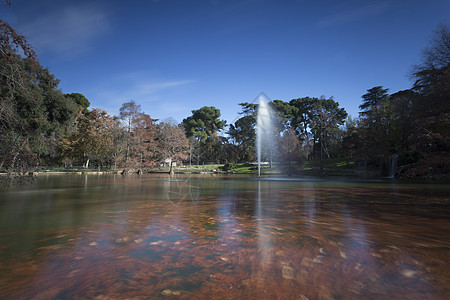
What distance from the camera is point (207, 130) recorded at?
6378 centimetres

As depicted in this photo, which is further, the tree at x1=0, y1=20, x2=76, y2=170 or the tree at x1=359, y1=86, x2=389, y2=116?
the tree at x1=359, y1=86, x2=389, y2=116

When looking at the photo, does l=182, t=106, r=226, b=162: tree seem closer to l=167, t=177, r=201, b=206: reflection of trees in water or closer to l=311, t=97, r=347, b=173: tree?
l=311, t=97, r=347, b=173: tree

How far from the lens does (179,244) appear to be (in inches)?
113

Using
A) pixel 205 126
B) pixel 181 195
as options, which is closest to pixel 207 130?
pixel 205 126

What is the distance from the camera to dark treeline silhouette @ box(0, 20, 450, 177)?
7562 mm

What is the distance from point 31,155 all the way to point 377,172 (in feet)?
93.6

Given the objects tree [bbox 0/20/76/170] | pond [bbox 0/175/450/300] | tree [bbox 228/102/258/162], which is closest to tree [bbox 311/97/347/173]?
tree [bbox 228/102/258/162]

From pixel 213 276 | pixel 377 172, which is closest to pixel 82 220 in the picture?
pixel 213 276

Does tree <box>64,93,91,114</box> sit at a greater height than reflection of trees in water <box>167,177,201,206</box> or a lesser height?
greater

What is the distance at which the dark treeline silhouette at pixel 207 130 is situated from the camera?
7.56 meters

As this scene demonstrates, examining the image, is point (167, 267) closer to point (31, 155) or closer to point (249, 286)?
point (249, 286)

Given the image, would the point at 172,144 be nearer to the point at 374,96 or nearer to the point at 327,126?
the point at 327,126

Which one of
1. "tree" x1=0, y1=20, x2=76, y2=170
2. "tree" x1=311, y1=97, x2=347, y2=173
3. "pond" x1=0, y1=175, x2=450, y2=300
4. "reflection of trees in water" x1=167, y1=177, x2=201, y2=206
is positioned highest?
"tree" x1=311, y1=97, x2=347, y2=173

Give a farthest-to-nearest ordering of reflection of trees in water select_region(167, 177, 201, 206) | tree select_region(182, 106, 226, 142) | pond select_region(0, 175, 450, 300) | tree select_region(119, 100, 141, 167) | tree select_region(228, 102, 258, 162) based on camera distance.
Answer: tree select_region(182, 106, 226, 142) → tree select_region(228, 102, 258, 162) → tree select_region(119, 100, 141, 167) → reflection of trees in water select_region(167, 177, 201, 206) → pond select_region(0, 175, 450, 300)
